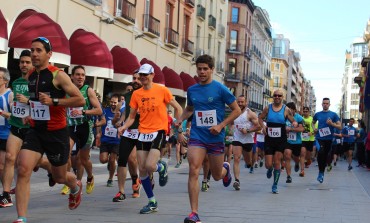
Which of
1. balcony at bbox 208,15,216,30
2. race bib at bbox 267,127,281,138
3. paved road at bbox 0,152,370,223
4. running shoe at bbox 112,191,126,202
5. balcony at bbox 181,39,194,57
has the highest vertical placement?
balcony at bbox 208,15,216,30

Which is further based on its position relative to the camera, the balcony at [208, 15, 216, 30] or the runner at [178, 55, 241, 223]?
the balcony at [208, 15, 216, 30]

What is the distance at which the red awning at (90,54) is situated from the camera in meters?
21.7

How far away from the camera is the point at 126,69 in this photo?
2592 centimetres

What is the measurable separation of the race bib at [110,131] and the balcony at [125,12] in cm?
1574

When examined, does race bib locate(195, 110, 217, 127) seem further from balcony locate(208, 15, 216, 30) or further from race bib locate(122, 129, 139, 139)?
balcony locate(208, 15, 216, 30)

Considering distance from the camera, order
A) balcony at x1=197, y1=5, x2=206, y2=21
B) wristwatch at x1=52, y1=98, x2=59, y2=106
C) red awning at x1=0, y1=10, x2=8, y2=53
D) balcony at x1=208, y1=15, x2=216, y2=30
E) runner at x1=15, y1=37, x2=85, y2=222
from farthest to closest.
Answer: balcony at x1=208, y1=15, x2=216, y2=30
balcony at x1=197, y1=5, x2=206, y2=21
red awning at x1=0, y1=10, x2=8, y2=53
runner at x1=15, y1=37, x2=85, y2=222
wristwatch at x1=52, y1=98, x2=59, y2=106

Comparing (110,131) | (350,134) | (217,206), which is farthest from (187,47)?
(217,206)

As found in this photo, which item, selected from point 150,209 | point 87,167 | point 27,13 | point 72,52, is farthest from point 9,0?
point 150,209

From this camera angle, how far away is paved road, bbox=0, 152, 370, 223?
299 inches

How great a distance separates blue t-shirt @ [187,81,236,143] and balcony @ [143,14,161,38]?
22.9 metres

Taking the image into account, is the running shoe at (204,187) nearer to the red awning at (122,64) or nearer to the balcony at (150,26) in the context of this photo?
the red awning at (122,64)

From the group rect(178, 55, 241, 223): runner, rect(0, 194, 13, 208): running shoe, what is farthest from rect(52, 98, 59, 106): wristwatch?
rect(0, 194, 13, 208): running shoe

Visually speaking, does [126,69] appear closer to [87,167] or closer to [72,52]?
[72,52]

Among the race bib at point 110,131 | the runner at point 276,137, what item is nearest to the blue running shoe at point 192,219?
the race bib at point 110,131
